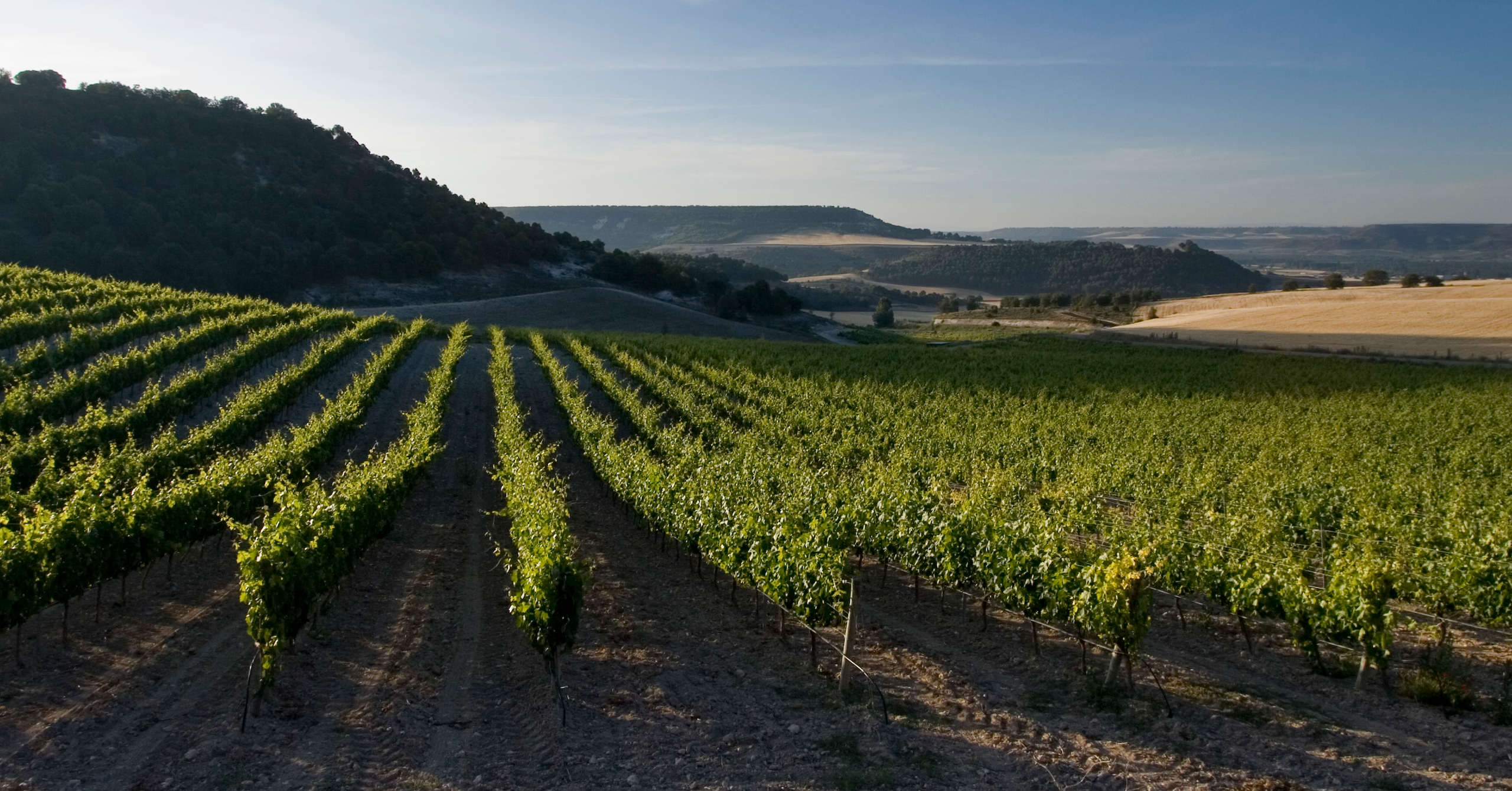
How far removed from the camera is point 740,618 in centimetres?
1209

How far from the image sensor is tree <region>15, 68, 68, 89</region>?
74938mm

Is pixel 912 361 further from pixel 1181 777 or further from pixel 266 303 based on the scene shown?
pixel 1181 777

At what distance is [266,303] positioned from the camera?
48438 millimetres

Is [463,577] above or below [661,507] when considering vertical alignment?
below

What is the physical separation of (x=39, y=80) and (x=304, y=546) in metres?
89.8

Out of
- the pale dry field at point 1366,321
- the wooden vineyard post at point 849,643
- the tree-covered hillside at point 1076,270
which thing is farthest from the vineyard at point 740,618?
the tree-covered hillside at point 1076,270

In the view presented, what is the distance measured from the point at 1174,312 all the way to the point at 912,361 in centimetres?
4475

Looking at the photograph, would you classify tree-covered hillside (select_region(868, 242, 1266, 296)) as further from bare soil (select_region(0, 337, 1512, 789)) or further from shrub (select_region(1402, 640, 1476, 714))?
bare soil (select_region(0, 337, 1512, 789))

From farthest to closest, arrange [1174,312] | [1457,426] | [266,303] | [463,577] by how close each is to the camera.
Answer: [1174,312] < [266,303] < [1457,426] < [463,577]

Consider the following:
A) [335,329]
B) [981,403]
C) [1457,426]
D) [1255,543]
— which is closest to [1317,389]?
[1457,426]

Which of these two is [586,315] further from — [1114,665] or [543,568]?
[1114,665]

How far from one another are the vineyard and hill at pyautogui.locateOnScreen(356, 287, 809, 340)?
4374 cm

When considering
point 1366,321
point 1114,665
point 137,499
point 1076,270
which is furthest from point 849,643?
point 1076,270

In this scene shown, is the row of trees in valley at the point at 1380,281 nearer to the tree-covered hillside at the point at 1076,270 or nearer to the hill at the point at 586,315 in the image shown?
the tree-covered hillside at the point at 1076,270
